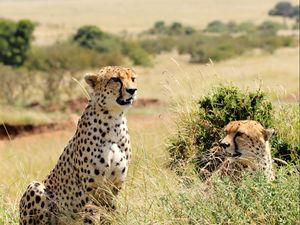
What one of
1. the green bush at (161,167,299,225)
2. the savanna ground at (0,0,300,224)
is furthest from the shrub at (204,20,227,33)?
the green bush at (161,167,299,225)

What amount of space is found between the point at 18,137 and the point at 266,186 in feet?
46.1

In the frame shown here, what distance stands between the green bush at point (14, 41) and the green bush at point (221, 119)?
31105 mm

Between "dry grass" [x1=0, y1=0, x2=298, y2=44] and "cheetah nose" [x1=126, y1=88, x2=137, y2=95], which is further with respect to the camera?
"dry grass" [x1=0, y1=0, x2=298, y2=44]

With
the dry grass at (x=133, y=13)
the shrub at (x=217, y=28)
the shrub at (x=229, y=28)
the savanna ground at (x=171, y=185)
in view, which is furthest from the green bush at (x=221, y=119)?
the shrub at (x=217, y=28)

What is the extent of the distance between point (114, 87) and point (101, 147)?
46 cm

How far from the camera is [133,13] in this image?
9938 centimetres

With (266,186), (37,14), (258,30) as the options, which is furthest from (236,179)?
(37,14)

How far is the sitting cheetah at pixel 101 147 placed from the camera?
6031mm

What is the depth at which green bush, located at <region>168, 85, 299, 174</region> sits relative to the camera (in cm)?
749

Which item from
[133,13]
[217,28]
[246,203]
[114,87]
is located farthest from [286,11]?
[246,203]

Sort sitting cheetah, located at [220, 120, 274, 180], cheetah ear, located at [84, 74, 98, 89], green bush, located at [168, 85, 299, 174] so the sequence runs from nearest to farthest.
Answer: sitting cheetah, located at [220, 120, 274, 180]
cheetah ear, located at [84, 74, 98, 89]
green bush, located at [168, 85, 299, 174]

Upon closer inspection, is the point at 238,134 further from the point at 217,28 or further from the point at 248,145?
the point at 217,28

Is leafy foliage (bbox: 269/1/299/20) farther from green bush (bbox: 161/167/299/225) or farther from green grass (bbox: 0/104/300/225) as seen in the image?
green bush (bbox: 161/167/299/225)

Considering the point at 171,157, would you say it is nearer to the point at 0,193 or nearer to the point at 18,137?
the point at 0,193
